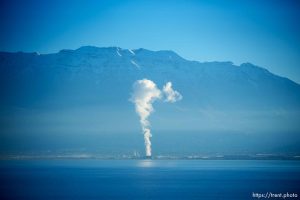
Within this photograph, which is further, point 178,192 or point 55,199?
point 178,192

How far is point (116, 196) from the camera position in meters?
119

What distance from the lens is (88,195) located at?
120812 millimetres

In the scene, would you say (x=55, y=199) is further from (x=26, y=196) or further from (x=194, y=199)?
(x=194, y=199)

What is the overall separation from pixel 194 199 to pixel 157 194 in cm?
1221

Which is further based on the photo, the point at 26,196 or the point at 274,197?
the point at 26,196

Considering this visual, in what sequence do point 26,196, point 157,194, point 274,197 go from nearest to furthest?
point 274,197 → point 26,196 → point 157,194

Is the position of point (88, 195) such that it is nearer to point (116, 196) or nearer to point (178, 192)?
point (116, 196)

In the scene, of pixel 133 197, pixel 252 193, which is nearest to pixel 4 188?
pixel 133 197

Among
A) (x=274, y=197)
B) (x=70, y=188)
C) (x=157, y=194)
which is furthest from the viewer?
(x=70, y=188)

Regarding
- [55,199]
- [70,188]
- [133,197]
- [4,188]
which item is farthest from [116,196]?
[4,188]

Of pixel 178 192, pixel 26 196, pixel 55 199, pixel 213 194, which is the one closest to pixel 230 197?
pixel 213 194

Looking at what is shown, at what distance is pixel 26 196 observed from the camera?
116562mm

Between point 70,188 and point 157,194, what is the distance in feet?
90.3

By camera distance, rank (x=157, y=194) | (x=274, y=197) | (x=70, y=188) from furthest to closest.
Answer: (x=70, y=188)
(x=157, y=194)
(x=274, y=197)
